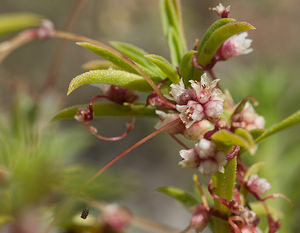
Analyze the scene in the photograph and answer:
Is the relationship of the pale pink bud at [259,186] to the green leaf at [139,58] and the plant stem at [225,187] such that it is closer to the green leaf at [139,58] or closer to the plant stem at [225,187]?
the plant stem at [225,187]

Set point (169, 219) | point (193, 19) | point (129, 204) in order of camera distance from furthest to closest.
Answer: point (193, 19) < point (169, 219) < point (129, 204)

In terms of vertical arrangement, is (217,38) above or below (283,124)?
above

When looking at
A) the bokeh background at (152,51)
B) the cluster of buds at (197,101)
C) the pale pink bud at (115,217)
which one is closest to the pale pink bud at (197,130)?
the cluster of buds at (197,101)

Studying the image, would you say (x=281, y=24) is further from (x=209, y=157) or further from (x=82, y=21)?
(x=209, y=157)

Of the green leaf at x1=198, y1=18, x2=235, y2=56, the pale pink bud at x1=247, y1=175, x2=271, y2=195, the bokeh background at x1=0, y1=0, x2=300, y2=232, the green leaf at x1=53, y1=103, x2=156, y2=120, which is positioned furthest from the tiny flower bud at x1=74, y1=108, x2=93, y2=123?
the bokeh background at x1=0, y1=0, x2=300, y2=232

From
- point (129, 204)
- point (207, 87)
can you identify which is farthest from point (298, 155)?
point (129, 204)

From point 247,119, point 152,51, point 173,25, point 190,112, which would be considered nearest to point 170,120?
point 190,112

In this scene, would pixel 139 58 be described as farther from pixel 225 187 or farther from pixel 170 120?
pixel 225 187

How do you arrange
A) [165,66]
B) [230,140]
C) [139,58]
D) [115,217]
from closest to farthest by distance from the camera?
[230,140] < [165,66] < [139,58] < [115,217]
